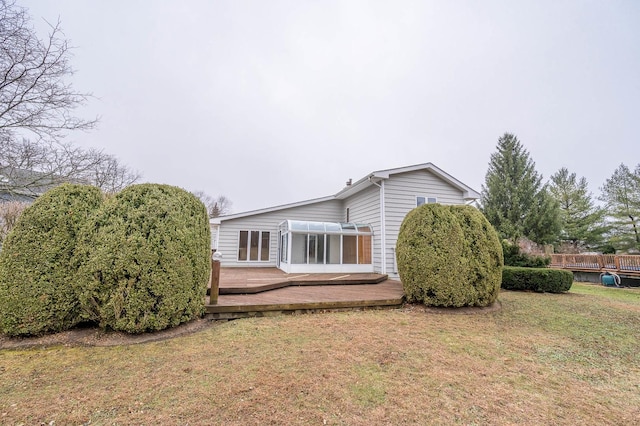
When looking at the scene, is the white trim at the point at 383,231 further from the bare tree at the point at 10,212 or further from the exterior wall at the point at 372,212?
the bare tree at the point at 10,212

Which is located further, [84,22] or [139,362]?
[84,22]

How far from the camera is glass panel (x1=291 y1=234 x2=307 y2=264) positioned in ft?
37.2

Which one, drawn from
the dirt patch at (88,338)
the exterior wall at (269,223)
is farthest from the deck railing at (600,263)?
the dirt patch at (88,338)

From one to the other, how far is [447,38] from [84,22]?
1323cm

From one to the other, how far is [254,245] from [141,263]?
10017 mm

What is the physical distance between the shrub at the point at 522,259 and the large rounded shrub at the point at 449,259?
561cm

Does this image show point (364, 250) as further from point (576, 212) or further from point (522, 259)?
point (576, 212)

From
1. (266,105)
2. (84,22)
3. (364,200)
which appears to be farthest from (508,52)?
(84,22)

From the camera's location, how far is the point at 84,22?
7.08 m

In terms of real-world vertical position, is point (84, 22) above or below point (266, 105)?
below

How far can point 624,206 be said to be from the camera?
872 inches

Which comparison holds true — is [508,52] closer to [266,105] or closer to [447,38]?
[447,38]

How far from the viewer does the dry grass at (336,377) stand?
229 cm

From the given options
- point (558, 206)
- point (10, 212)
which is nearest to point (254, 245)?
point (10, 212)
